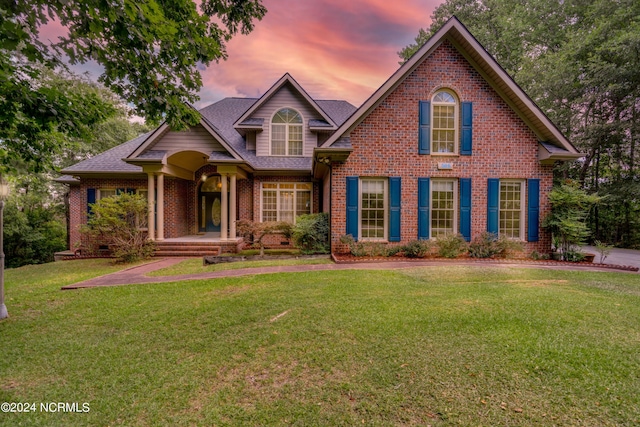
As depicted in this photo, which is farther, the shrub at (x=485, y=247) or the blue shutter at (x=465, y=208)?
the blue shutter at (x=465, y=208)

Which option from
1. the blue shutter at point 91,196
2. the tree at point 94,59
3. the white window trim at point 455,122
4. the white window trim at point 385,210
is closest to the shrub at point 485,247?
the white window trim at point 385,210

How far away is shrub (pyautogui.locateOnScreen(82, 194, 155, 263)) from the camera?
988 cm

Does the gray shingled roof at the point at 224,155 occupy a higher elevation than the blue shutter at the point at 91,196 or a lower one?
higher

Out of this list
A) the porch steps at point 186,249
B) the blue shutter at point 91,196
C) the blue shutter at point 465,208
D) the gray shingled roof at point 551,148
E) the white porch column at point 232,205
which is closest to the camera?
the gray shingled roof at point 551,148

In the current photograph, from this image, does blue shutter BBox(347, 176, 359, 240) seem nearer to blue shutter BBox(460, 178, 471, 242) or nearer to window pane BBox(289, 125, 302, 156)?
blue shutter BBox(460, 178, 471, 242)

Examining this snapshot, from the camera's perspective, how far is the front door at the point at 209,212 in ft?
45.1

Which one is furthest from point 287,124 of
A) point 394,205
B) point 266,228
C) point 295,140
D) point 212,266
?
point 212,266

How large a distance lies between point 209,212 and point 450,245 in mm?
11149

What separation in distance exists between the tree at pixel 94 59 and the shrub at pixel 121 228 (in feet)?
13.8

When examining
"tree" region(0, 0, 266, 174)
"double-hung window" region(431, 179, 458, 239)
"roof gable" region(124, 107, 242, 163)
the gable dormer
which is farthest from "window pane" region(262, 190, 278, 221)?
"tree" region(0, 0, 266, 174)

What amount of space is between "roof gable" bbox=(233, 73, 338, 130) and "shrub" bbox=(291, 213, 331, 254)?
196 inches

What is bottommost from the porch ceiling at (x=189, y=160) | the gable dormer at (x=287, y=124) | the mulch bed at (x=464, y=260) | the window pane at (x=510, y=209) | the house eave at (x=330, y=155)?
the mulch bed at (x=464, y=260)

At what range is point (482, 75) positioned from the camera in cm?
985

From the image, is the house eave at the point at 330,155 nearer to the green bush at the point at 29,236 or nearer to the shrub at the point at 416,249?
the shrub at the point at 416,249
